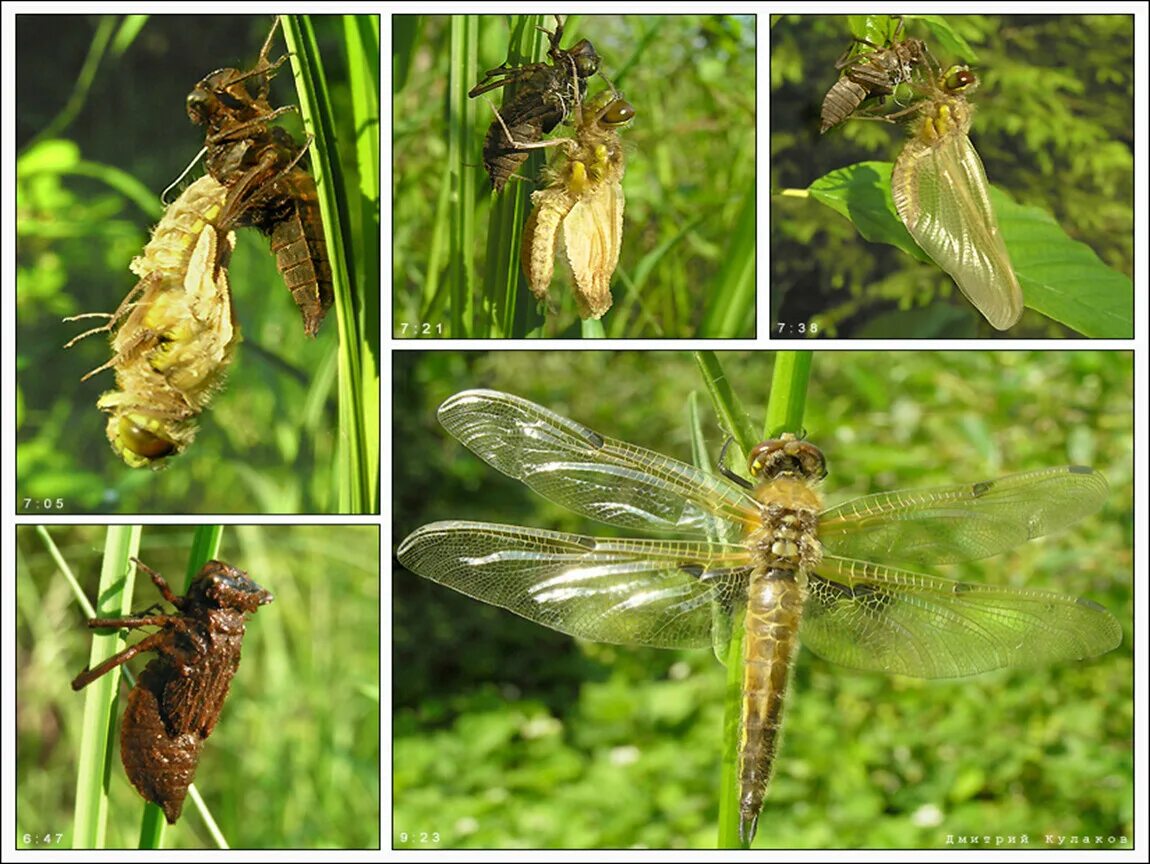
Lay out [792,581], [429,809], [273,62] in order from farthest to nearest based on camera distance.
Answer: [429,809] → [273,62] → [792,581]

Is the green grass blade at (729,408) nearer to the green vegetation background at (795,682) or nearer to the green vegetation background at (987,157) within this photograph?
the green vegetation background at (987,157)

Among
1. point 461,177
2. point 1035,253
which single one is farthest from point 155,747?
point 1035,253

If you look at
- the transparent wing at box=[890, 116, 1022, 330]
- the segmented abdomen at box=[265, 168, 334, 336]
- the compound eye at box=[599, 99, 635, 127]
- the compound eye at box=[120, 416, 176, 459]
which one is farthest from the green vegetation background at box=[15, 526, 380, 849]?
the transparent wing at box=[890, 116, 1022, 330]

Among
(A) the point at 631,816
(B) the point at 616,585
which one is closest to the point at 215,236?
(B) the point at 616,585

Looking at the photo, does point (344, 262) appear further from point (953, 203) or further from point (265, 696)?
point (953, 203)

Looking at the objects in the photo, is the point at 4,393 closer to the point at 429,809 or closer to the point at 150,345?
the point at 150,345

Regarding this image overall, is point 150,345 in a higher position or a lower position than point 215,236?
lower
